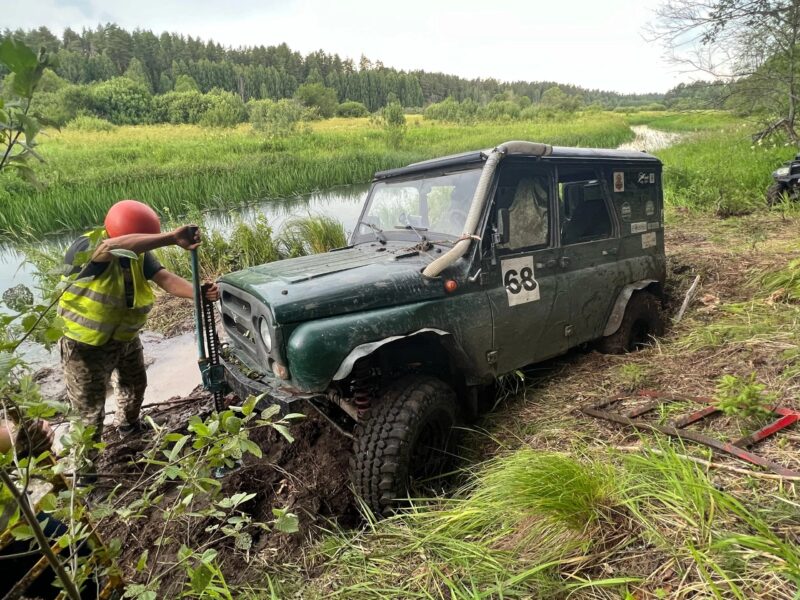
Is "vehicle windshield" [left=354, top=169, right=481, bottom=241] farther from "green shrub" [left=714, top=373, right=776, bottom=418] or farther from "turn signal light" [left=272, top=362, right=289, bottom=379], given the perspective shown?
"green shrub" [left=714, top=373, right=776, bottom=418]

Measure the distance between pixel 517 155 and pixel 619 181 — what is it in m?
1.36

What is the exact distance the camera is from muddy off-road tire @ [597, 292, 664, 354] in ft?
13.1

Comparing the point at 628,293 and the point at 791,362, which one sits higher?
the point at 628,293

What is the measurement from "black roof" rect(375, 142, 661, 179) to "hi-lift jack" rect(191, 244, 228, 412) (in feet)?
5.20

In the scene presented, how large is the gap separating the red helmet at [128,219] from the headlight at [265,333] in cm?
122

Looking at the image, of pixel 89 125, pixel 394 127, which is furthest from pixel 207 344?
pixel 89 125

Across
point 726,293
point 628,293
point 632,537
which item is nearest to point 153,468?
point 632,537

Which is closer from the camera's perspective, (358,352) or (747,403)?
(747,403)

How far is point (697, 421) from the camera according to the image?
2549 mm

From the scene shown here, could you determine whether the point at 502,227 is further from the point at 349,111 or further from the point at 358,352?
the point at 349,111

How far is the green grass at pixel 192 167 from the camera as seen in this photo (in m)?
11.8

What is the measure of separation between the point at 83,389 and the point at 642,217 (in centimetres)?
460

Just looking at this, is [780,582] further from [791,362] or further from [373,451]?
[791,362]

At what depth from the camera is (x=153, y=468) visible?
3.49 metres
